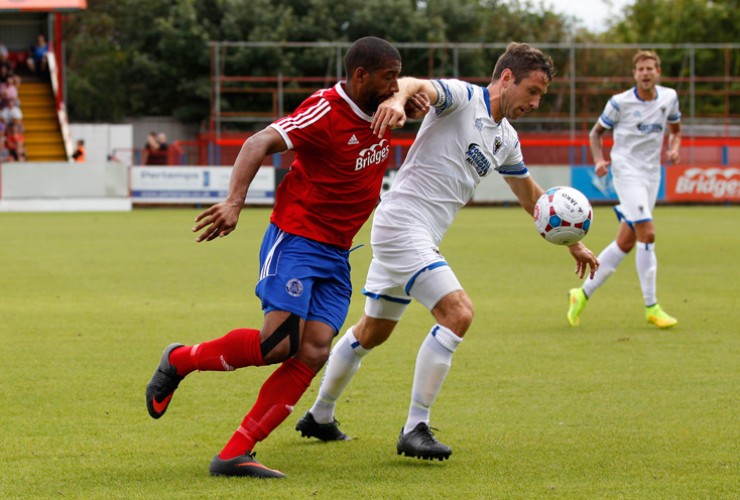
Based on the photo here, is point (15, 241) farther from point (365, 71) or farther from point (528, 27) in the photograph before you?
point (528, 27)

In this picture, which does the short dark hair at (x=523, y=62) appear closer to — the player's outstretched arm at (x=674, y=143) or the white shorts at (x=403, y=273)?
the white shorts at (x=403, y=273)

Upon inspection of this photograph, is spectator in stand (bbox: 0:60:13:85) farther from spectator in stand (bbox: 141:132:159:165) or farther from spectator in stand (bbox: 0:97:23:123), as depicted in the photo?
spectator in stand (bbox: 141:132:159:165)

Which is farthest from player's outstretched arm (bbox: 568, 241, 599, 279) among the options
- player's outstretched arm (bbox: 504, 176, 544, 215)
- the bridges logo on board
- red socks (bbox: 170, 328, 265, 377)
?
the bridges logo on board

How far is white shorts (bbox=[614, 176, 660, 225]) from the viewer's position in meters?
11.0

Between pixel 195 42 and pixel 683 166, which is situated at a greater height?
pixel 195 42

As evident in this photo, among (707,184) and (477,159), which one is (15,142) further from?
(477,159)

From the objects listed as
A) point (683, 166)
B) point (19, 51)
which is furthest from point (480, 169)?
point (19, 51)

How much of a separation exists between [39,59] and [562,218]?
39.0m

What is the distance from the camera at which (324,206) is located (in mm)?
5582

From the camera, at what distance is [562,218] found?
6473 mm

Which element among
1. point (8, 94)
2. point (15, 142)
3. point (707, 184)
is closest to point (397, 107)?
point (707, 184)

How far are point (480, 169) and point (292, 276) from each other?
126 cm

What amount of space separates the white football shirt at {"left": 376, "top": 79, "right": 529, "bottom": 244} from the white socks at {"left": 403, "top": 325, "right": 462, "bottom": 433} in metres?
0.60

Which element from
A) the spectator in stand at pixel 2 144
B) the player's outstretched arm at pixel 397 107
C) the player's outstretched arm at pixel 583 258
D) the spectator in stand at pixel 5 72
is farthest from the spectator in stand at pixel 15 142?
the player's outstretched arm at pixel 397 107
